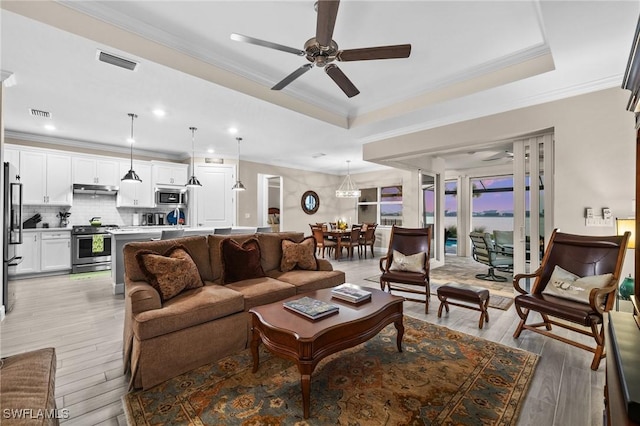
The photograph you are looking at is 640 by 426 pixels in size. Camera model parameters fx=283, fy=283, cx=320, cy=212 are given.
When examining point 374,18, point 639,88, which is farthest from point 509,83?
point 639,88

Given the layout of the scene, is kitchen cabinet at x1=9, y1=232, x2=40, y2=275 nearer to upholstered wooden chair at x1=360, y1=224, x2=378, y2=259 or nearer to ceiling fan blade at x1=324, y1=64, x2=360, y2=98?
ceiling fan blade at x1=324, y1=64, x2=360, y2=98

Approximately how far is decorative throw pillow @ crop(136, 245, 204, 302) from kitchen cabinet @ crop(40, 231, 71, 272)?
Answer: 459 centimetres

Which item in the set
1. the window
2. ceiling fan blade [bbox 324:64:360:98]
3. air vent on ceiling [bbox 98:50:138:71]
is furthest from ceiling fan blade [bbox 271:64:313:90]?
the window

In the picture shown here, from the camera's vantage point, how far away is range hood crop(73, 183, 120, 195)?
5.85 m

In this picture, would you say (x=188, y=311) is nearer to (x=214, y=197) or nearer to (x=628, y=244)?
(x=628, y=244)

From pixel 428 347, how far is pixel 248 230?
3967 mm

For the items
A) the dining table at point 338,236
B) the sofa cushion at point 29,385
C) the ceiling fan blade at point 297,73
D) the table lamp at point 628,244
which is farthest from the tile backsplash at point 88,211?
the table lamp at point 628,244

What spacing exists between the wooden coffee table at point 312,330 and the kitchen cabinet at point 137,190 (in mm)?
5756

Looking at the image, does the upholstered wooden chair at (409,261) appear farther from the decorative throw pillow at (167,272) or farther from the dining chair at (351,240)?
the dining chair at (351,240)

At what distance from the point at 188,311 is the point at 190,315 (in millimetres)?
36

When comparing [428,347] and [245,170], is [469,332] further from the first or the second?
[245,170]

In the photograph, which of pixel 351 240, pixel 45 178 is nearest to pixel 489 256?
pixel 351 240

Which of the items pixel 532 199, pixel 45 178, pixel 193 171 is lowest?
pixel 532 199

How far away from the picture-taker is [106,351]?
260cm
